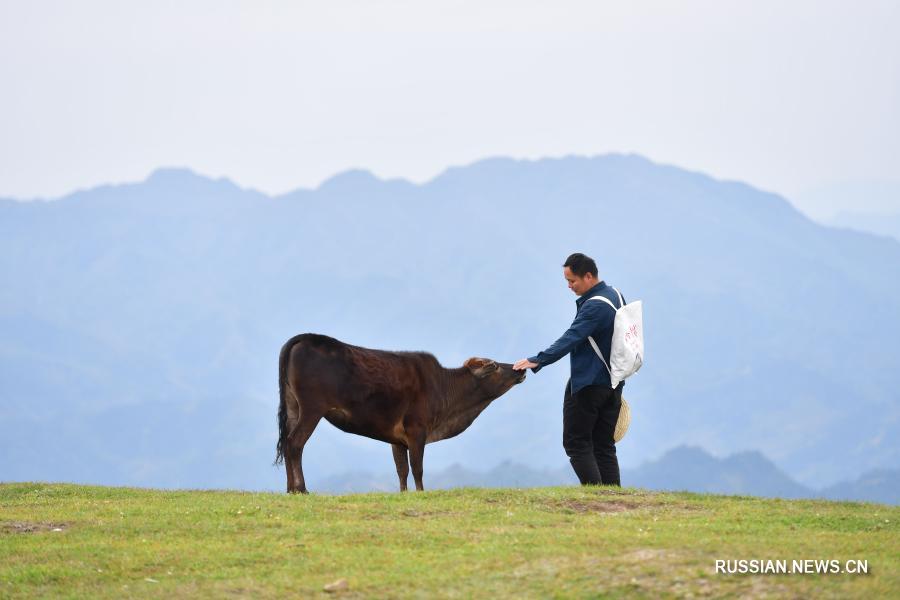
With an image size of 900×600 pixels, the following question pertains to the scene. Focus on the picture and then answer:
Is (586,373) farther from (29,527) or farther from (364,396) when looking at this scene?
(29,527)

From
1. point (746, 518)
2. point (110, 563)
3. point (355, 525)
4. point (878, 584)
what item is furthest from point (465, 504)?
point (878, 584)

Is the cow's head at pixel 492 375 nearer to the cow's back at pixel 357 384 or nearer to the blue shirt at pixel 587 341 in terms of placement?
the cow's back at pixel 357 384

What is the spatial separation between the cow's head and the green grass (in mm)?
4237

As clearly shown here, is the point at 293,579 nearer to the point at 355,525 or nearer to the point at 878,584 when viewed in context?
the point at 355,525

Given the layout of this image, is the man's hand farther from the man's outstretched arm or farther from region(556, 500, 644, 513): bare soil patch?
region(556, 500, 644, 513): bare soil patch

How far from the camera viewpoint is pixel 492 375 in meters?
19.8

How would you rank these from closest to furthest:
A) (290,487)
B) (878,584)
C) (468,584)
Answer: (878,584), (468,584), (290,487)

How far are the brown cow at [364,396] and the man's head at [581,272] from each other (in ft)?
11.2

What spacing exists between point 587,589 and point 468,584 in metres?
0.96

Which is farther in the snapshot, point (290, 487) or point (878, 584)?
point (290, 487)

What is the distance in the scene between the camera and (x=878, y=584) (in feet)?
34.0

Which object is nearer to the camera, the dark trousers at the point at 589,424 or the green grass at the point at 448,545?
the green grass at the point at 448,545

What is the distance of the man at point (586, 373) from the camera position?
51.0 ft

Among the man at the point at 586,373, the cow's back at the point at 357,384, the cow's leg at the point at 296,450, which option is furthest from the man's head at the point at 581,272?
the cow's leg at the point at 296,450
